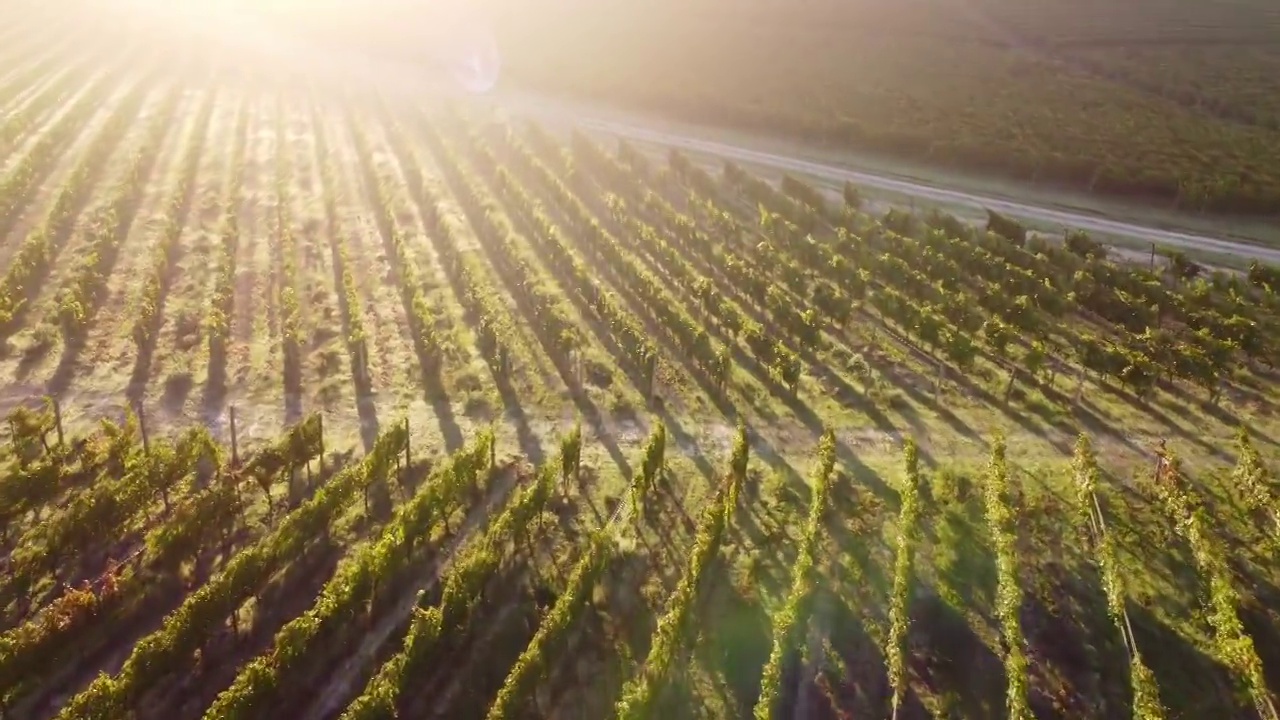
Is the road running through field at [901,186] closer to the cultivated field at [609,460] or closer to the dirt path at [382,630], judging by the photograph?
the cultivated field at [609,460]

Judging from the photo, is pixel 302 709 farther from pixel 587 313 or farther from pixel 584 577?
pixel 587 313

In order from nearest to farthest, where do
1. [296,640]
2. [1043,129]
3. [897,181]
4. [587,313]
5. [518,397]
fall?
[296,640], [518,397], [587,313], [897,181], [1043,129]

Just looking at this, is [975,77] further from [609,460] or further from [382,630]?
[382,630]

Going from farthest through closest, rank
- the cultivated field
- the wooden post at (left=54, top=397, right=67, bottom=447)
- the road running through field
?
the road running through field → the wooden post at (left=54, top=397, right=67, bottom=447) → the cultivated field

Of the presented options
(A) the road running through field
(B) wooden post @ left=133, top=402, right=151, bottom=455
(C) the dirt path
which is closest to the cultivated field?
(C) the dirt path


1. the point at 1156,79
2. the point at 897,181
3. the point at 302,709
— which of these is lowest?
the point at 302,709

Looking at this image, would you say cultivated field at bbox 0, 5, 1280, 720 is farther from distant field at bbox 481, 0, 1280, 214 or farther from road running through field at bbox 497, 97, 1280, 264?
distant field at bbox 481, 0, 1280, 214

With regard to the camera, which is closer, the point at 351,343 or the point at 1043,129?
the point at 351,343

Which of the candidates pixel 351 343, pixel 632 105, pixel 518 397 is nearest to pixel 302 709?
pixel 518 397
